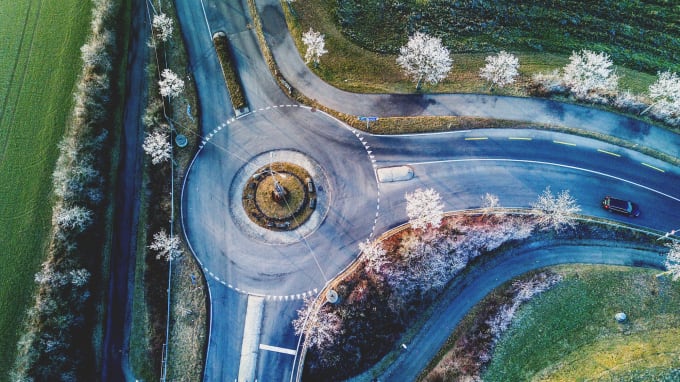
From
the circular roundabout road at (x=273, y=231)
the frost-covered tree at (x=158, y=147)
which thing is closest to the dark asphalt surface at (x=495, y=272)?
the circular roundabout road at (x=273, y=231)

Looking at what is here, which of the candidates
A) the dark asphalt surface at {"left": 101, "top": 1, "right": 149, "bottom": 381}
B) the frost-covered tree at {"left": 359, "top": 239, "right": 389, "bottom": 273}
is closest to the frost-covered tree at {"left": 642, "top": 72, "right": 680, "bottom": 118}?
the frost-covered tree at {"left": 359, "top": 239, "right": 389, "bottom": 273}

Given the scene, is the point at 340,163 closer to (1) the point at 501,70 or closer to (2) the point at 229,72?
(2) the point at 229,72

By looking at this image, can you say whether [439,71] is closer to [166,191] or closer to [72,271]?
[166,191]

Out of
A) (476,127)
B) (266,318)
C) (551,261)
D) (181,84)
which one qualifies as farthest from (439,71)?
(266,318)

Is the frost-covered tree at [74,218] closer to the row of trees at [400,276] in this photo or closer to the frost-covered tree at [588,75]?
the row of trees at [400,276]

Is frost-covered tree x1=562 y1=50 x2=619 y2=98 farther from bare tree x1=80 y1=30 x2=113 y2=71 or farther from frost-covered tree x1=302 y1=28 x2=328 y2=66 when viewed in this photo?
bare tree x1=80 y1=30 x2=113 y2=71
